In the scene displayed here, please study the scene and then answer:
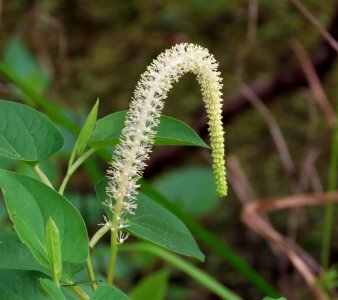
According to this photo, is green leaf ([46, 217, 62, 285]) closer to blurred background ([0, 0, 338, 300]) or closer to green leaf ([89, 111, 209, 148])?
green leaf ([89, 111, 209, 148])

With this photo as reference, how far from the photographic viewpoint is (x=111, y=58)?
8.40 feet

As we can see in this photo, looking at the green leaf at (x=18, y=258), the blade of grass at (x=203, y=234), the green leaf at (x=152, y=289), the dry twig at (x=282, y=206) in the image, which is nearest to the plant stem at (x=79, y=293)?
the green leaf at (x=18, y=258)

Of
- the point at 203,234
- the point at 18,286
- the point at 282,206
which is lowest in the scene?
the point at 18,286

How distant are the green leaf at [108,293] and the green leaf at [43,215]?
0.03 m

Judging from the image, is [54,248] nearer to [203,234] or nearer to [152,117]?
[152,117]

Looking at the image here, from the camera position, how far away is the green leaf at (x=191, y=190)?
6.24 feet

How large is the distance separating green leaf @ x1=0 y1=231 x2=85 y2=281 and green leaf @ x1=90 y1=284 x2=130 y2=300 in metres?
0.05

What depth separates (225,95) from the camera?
2326 millimetres

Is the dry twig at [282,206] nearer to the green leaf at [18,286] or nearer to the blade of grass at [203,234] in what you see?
the blade of grass at [203,234]

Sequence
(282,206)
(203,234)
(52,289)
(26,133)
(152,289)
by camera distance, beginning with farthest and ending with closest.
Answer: (282,206) < (152,289) < (203,234) < (26,133) < (52,289)

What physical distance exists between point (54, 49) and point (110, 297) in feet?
7.09

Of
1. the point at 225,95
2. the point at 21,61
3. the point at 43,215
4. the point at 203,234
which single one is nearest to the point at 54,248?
the point at 43,215

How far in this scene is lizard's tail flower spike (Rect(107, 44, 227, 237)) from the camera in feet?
1.90

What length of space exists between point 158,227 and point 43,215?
0.09m
